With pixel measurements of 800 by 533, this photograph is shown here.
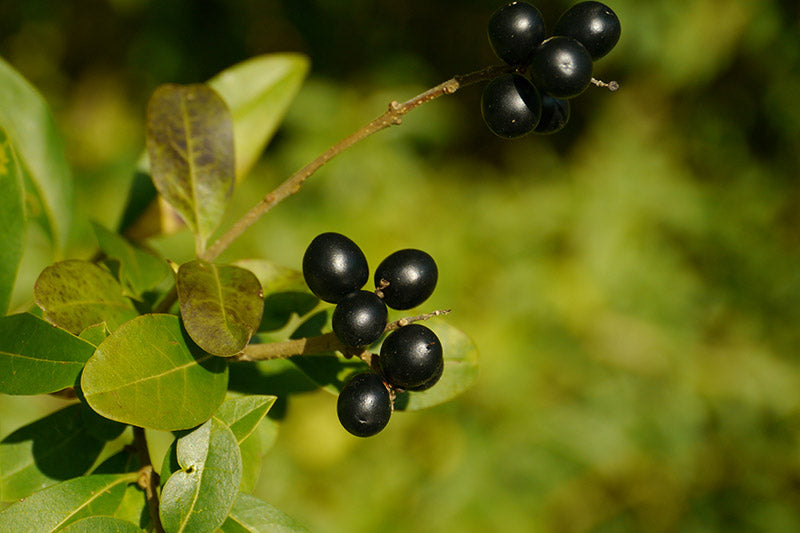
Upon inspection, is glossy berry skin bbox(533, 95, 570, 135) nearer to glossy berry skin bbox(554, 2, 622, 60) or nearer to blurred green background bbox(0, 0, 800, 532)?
glossy berry skin bbox(554, 2, 622, 60)

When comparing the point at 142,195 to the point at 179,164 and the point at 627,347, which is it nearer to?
the point at 179,164

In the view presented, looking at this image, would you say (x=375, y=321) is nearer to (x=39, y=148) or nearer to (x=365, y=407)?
(x=365, y=407)

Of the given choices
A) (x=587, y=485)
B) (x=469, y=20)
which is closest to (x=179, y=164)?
(x=587, y=485)

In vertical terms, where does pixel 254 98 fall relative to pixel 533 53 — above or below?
below

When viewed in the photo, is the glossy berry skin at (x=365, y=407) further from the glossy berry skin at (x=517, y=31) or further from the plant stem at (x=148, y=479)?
the glossy berry skin at (x=517, y=31)

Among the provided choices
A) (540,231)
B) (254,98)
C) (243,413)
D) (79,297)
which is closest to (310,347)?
(243,413)

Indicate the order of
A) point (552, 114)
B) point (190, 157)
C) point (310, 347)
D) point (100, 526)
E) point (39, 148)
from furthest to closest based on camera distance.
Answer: point (39, 148) → point (190, 157) → point (552, 114) → point (310, 347) → point (100, 526)


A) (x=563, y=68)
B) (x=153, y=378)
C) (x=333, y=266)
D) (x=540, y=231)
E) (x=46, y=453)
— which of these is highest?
(x=563, y=68)
